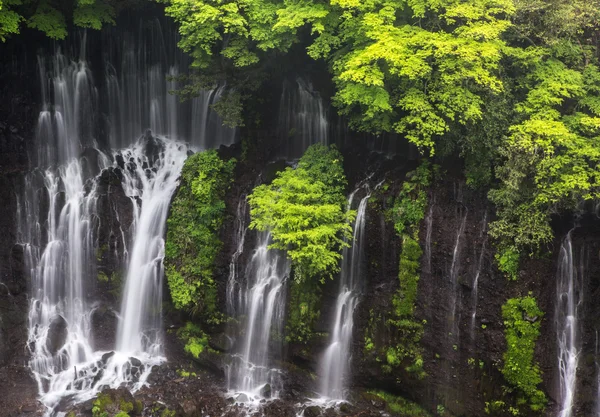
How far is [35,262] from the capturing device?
56.1 feet

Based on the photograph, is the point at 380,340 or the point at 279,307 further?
the point at 279,307

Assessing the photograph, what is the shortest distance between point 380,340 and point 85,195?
1047 cm

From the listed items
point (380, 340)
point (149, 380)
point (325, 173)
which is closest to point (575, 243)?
point (380, 340)

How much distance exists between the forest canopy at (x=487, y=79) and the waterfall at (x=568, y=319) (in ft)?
2.41

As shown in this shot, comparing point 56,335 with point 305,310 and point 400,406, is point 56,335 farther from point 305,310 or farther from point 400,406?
point 400,406

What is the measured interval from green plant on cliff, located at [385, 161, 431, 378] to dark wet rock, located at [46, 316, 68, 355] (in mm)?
10001

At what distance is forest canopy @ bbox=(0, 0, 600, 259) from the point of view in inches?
495

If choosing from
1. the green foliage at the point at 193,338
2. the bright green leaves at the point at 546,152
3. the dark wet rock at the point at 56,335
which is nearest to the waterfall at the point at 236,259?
the green foliage at the point at 193,338

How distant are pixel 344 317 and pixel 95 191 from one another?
909 cm

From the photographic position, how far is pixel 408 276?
1446 cm

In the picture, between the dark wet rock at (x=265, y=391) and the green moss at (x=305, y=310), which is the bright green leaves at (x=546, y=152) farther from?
the dark wet rock at (x=265, y=391)

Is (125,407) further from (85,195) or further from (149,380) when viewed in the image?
(85,195)

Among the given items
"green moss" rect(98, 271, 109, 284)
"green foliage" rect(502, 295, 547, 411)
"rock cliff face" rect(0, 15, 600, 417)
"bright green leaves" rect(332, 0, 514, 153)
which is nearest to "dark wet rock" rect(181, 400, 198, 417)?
"rock cliff face" rect(0, 15, 600, 417)

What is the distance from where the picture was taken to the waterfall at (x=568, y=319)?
42.1 ft
